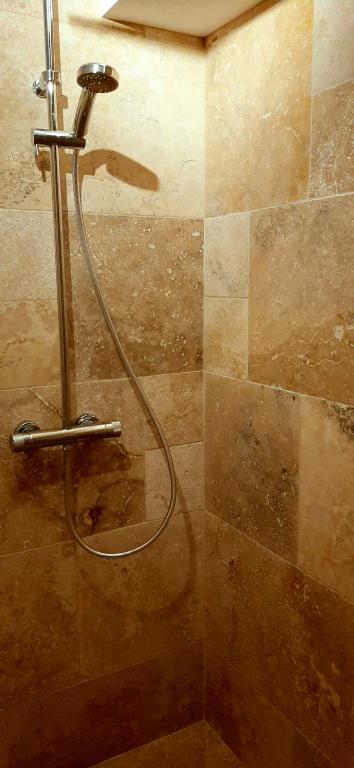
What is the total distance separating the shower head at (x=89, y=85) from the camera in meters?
1.21

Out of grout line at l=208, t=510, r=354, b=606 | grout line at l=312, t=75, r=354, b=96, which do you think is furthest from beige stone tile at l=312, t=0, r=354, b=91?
grout line at l=208, t=510, r=354, b=606

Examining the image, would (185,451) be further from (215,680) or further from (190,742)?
(190,742)

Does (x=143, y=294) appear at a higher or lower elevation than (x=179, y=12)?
lower

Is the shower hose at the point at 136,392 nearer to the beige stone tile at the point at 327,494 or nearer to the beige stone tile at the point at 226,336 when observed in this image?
the beige stone tile at the point at 226,336

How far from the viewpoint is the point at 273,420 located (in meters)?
1.50

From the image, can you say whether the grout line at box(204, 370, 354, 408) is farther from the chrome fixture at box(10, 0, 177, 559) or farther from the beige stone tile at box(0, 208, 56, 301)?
the beige stone tile at box(0, 208, 56, 301)

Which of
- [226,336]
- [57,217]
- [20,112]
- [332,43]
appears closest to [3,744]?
[226,336]

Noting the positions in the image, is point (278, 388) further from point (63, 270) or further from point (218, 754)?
point (218, 754)

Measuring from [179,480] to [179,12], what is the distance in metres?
1.29

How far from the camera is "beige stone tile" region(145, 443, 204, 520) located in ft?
5.69

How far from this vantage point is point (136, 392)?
65.7 inches

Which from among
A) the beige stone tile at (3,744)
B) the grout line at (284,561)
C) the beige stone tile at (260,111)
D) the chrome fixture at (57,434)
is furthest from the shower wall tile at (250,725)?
the beige stone tile at (260,111)

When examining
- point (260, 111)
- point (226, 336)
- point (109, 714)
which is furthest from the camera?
point (109, 714)

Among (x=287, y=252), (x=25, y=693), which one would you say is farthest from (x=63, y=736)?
(x=287, y=252)
